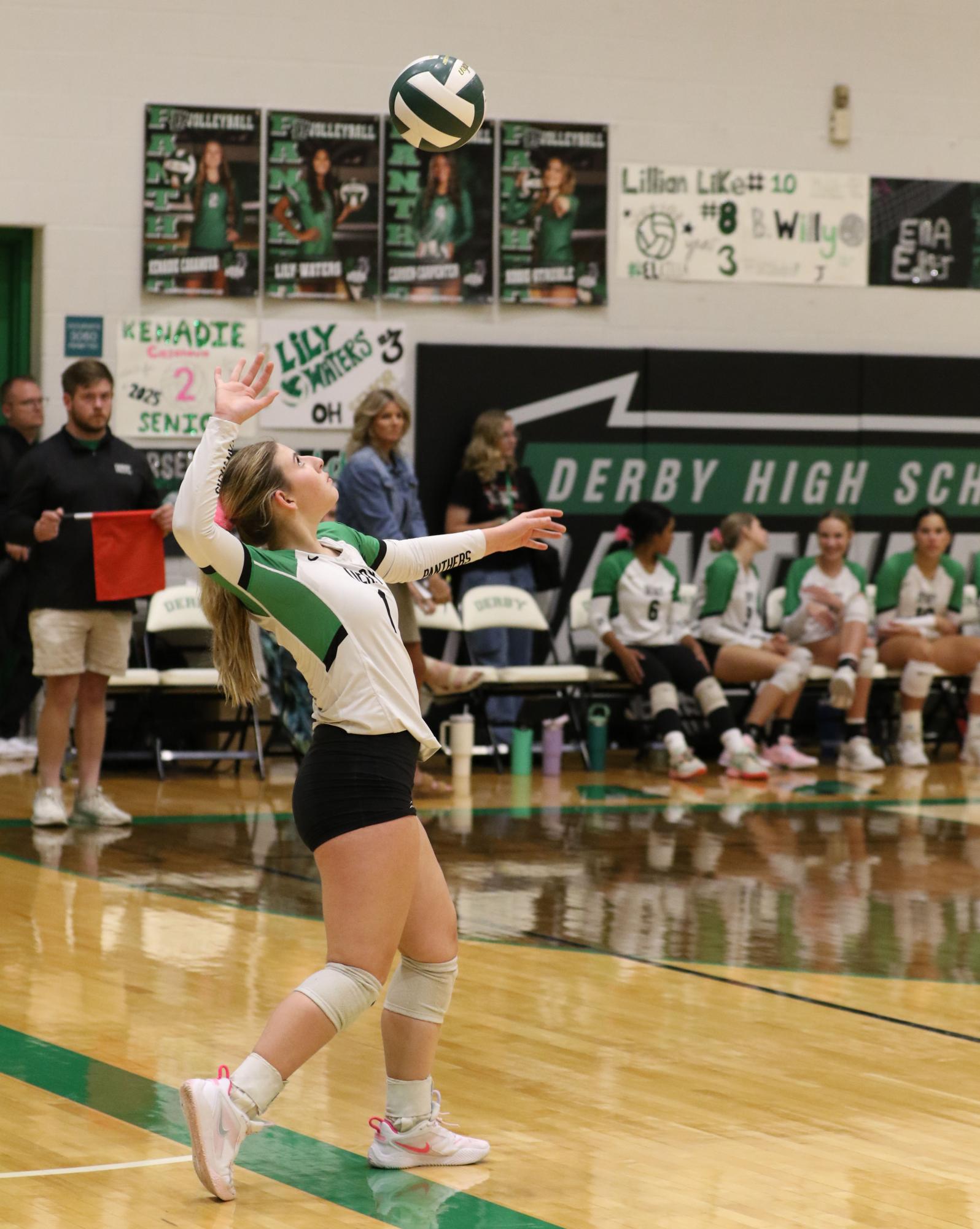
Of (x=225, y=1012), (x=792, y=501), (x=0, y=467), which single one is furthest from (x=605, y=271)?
(x=225, y=1012)

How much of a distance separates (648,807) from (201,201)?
176 inches

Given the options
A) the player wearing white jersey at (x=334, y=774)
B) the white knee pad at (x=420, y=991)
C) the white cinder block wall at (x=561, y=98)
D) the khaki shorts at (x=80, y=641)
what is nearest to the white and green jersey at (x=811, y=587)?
the white cinder block wall at (x=561, y=98)

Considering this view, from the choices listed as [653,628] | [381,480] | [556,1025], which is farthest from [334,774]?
[653,628]

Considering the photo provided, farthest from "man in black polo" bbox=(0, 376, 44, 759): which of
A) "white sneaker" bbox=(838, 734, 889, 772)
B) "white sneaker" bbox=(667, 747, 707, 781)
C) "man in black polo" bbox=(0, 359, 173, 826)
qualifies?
"white sneaker" bbox=(838, 734, 889, 772)

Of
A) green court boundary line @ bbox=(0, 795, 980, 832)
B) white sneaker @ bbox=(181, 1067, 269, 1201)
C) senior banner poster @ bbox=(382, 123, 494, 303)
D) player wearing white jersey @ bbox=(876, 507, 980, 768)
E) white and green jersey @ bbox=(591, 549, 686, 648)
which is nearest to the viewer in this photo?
white sneaker @ bbox=(181, 1067, 269, 1201)

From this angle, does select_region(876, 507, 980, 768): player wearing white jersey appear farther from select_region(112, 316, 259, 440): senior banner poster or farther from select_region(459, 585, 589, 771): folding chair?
select_region(112, 316, 259, 440): senior banner poster

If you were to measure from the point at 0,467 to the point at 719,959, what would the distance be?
5.65 meters

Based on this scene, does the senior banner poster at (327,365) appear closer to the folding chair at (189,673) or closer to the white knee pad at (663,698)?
the folding chair at (189,673)

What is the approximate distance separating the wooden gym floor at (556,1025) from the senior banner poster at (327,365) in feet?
11.1

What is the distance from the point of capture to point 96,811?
8023 mm

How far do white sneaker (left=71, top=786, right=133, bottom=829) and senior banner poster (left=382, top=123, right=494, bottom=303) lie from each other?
169 inches

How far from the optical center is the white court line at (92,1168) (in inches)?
142

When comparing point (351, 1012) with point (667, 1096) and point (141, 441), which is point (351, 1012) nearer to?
point (667, 1096)

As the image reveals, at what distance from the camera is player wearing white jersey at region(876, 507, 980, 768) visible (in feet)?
36.2
